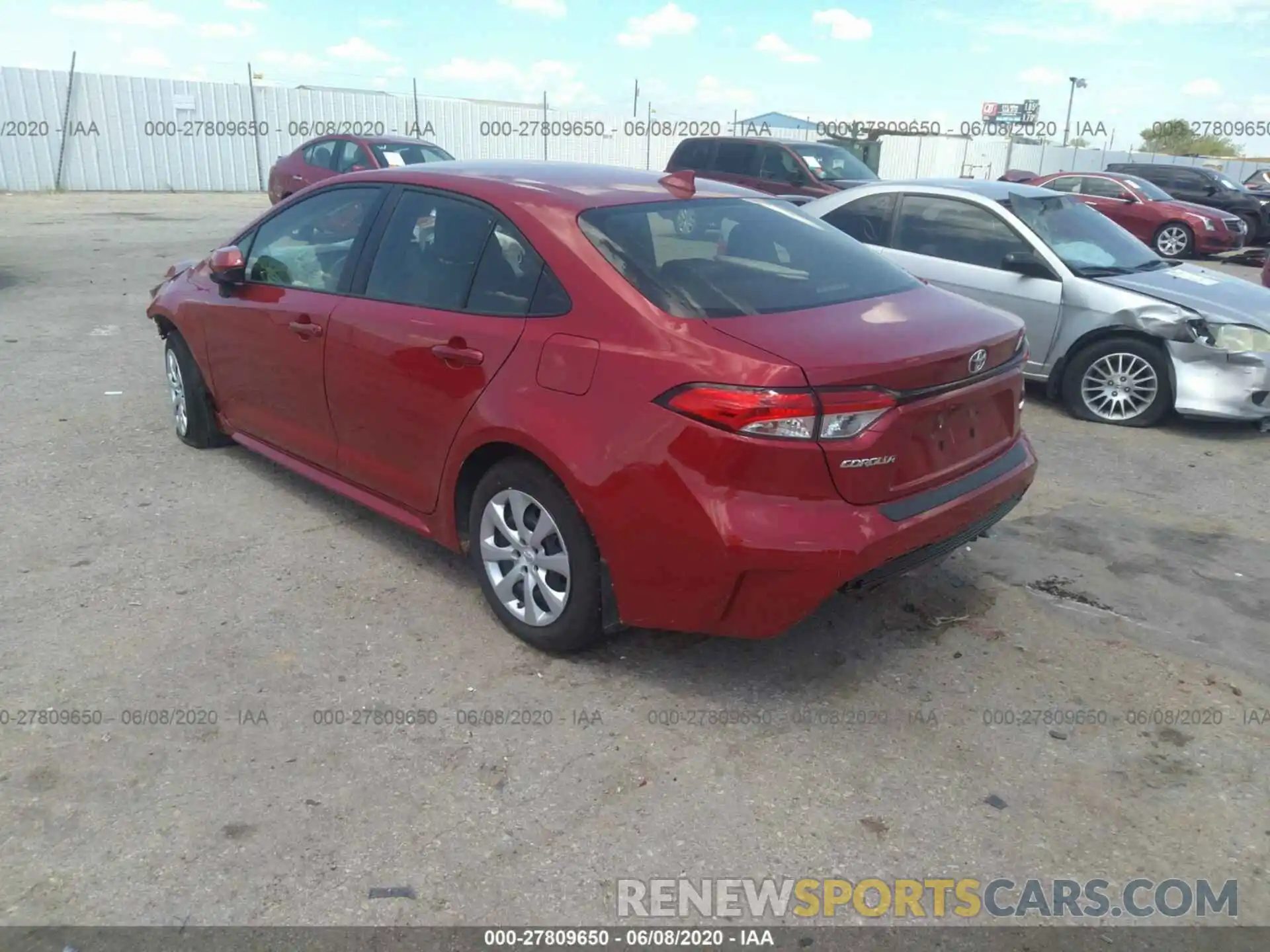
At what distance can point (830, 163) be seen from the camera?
46.0ft

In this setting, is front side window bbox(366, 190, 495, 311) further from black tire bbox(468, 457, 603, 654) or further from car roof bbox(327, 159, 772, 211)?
→ black tire bbox(468, 457, 603, 654)

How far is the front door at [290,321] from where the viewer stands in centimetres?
430

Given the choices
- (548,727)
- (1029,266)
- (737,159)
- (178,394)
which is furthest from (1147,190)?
(548,727)

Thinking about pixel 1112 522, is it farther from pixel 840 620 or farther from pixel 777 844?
pixel 777 844

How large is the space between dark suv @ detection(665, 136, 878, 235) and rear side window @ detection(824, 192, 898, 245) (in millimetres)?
5563

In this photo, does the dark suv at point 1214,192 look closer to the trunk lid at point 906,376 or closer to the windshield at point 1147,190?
the windshield at point 1147,190

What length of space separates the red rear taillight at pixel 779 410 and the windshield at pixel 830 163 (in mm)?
11415

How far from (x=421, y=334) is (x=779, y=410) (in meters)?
1.54

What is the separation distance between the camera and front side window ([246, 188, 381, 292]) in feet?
14.0

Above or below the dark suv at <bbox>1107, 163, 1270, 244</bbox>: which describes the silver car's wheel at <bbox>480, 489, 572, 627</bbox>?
below

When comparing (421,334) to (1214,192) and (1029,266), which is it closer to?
(1029,266)

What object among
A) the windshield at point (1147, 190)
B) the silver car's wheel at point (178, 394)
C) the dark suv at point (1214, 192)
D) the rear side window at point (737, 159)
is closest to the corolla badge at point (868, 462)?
the silver car's wheel at point (178, 394)

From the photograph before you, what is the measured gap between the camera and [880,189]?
308 inches

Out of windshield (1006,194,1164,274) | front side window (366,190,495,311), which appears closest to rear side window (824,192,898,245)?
windshield (1006,194,1164,274)
